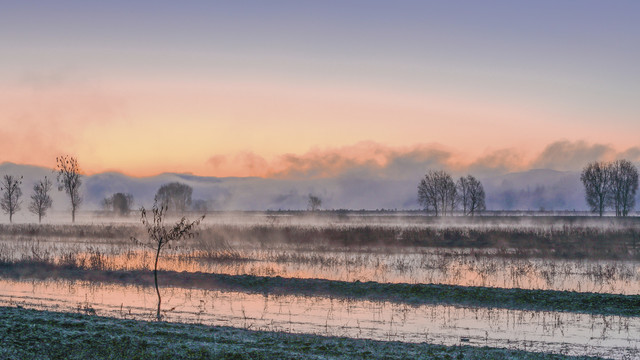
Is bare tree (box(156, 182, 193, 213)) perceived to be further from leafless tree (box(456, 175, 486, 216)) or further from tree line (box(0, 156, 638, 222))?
leafless tree (box(456, 175, 486, 216))

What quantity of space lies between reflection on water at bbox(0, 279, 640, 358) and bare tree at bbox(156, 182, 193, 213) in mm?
149049

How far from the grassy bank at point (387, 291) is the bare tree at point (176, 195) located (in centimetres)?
14352

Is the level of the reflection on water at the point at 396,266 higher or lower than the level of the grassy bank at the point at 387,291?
higher

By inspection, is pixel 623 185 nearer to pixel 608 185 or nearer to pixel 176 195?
pixel 608 185

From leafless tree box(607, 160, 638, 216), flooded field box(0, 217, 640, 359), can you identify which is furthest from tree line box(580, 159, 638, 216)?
flooded field box(0, 217, 640, 359)

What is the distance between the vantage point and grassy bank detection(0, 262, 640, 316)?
19484 millimetres

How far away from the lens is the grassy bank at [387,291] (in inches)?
767

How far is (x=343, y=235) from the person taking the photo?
1941 inches

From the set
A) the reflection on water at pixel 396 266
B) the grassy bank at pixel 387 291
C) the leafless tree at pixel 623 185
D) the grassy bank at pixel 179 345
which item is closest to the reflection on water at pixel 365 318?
the grassy bank at pixel 387 291

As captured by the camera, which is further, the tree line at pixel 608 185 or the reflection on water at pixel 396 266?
the tree line at pixel 608 185

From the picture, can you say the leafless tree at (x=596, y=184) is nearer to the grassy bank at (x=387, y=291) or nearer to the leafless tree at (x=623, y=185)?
the leafless tree at (x=623, y=185)

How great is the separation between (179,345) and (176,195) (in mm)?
163426

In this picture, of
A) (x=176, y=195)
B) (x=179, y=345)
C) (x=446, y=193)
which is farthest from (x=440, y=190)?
(x=179, y=345)

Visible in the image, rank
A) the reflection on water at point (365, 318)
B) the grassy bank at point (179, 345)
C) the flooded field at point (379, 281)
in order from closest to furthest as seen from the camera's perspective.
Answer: the grassy bank at point (179, 345) < the reflection on water at point (365, 318) < the flooded field at point (379, 281)
